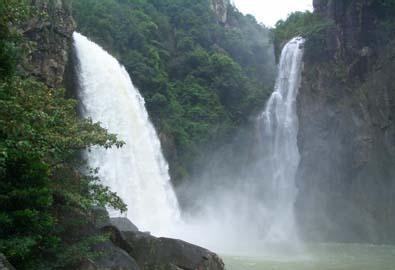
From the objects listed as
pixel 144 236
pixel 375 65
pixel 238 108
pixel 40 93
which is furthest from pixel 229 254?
pixel 238 108

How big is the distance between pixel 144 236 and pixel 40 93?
5067 millimetres

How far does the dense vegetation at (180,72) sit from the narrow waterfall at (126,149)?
4.83 m

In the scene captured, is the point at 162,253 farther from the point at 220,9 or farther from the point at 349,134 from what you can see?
the point at 220,9

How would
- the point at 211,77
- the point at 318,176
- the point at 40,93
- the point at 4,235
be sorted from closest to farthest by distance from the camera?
1. the point at 4,235
2. the point at 40,93
3. the point at 318,176
4. the point at 211,77

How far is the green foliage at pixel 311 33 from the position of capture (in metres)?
34.1

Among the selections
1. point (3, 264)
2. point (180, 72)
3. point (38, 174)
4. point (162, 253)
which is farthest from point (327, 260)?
point (180, 72)

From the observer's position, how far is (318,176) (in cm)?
3244

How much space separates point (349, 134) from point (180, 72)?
798 inches

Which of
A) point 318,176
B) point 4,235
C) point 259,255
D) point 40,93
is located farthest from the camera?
point 318,176

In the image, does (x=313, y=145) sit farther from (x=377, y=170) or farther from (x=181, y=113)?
(x=181, y=113)

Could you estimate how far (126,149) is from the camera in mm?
30547

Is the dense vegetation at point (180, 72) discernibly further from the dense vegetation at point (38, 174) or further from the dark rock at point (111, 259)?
the dense vegetation at point (38, 174)

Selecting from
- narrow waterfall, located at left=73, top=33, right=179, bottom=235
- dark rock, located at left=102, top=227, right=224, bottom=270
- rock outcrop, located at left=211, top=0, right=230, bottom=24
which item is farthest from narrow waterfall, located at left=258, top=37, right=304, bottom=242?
rock outcrop, located at left=211, top=0, right=230, bottom=24

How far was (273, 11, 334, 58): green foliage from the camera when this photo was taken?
3406 centimetres
